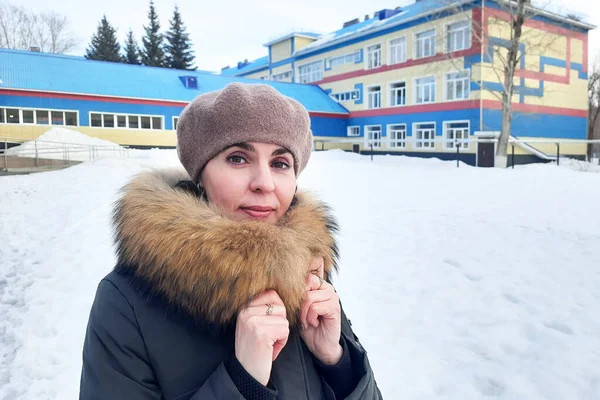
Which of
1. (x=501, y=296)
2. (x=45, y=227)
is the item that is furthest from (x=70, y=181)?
(x=501, y=296)

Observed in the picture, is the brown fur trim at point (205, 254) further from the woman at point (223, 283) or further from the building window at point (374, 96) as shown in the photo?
the building window at point (374, 96)

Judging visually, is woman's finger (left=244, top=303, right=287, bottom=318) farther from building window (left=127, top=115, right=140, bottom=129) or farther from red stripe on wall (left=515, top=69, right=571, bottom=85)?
building window (left=127, top=115, right=140, bottom=129)

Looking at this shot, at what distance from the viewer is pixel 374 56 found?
3278cm

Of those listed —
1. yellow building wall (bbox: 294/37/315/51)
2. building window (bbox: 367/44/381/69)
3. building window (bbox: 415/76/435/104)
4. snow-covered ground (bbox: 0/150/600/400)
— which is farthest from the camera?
yellow building wall (bbox: 294/37/315/51)

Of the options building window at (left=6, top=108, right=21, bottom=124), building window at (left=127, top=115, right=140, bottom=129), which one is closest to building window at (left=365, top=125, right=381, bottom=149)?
building window at (left=127, top=115, right=140, bottom=129)

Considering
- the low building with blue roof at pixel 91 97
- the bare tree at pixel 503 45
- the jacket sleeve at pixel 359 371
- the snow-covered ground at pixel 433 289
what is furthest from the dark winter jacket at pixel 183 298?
the low building with blue roof at pixel 91 97

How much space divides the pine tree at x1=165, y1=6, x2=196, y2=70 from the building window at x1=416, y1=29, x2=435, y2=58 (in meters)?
26.3

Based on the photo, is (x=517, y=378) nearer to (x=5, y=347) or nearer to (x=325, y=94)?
(x=5, y=347)

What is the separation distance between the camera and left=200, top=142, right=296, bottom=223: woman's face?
1.42m

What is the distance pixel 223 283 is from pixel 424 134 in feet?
97.6

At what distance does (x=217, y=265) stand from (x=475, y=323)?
3858 mm

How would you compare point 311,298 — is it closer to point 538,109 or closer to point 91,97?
point 91,97

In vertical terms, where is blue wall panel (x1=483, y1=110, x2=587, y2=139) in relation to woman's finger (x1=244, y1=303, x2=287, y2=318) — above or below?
above

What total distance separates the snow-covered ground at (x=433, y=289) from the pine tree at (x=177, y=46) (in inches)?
1552
